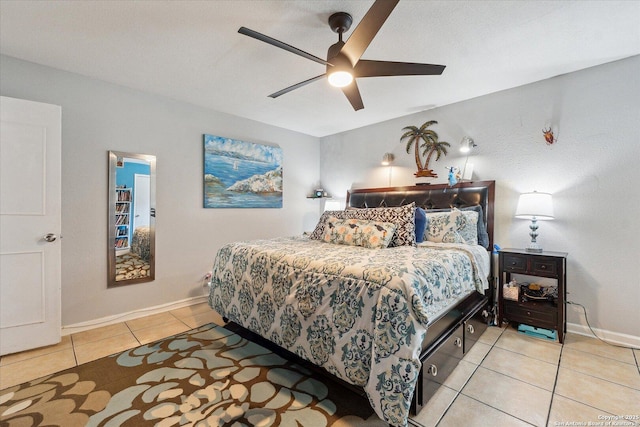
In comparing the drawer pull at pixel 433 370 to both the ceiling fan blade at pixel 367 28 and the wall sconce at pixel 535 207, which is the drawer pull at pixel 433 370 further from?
the ceiling fan blade at pixel 367 28

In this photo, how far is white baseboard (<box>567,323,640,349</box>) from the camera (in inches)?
96.7

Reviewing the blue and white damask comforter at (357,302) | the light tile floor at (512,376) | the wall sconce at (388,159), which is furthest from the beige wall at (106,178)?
the wall sconce at (388,159)

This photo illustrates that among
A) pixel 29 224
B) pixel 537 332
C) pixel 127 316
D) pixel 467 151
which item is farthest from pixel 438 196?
pixel 29 224

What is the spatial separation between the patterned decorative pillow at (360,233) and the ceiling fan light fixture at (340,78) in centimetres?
123

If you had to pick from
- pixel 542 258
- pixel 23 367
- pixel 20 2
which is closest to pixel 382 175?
pixel 542 258

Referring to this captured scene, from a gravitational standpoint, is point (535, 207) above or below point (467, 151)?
below

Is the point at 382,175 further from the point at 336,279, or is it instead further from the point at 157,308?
the point at 157,308

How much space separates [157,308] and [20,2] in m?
2.90

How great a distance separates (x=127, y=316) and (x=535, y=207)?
434cm

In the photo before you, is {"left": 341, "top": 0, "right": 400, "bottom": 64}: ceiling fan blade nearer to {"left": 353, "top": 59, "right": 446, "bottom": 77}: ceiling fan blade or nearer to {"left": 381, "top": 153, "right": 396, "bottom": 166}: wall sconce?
{"left": 353, "top": 59, "right": 446, "bottom": 77}: ceiling fan blade

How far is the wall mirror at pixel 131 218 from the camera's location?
3.05 m

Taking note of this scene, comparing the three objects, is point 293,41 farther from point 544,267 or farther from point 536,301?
point 536,301

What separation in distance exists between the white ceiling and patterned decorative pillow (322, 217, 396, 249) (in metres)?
1.49

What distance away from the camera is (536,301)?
274cm
